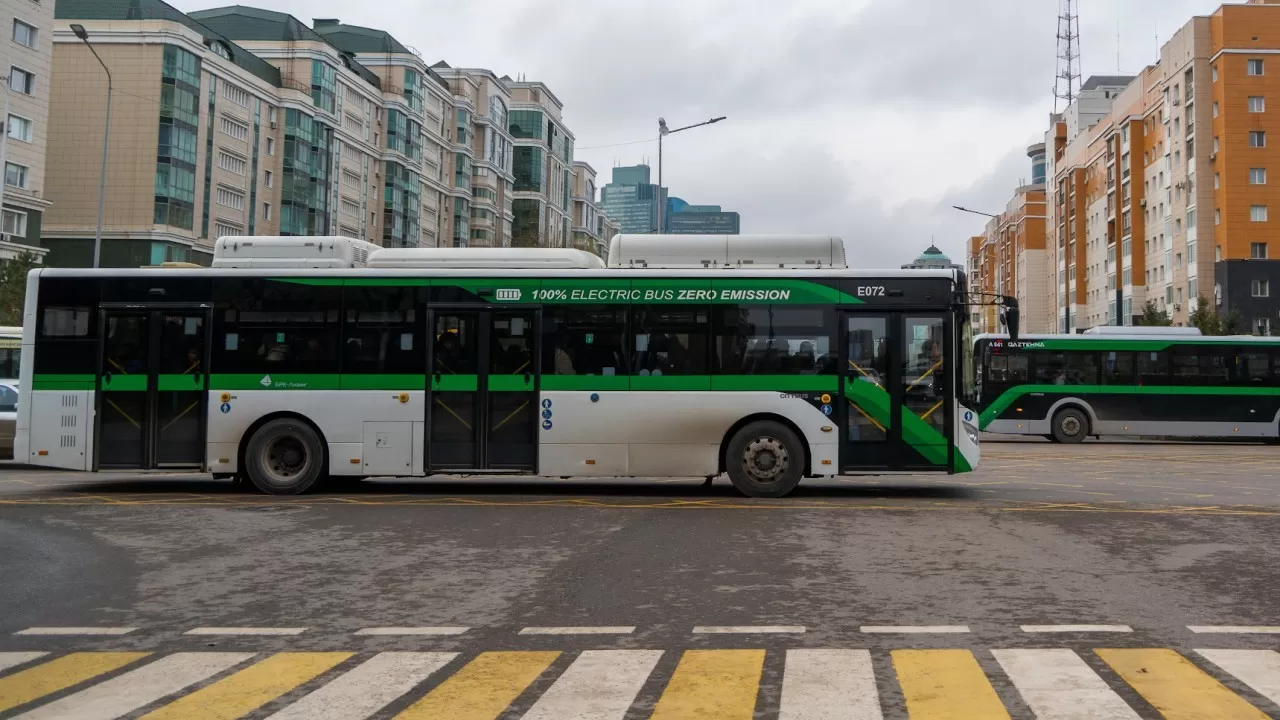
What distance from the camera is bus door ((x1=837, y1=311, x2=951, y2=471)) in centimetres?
1443

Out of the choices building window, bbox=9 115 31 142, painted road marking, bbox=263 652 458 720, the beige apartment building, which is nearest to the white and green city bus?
painted road marking, bbox=263 652 458 720

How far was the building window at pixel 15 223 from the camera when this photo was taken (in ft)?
165

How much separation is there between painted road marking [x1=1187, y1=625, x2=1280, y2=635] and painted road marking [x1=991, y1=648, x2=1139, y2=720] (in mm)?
1214

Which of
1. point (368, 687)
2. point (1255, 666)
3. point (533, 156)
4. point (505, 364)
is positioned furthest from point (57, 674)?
point (533, 156)

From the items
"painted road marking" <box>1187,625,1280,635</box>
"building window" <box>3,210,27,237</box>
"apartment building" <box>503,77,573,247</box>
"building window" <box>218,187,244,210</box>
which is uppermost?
"apartment building" <box>503,77,573,247</box>

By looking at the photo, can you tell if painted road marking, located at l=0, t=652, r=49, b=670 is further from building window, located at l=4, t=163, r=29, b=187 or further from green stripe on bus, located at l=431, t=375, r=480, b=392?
building window, located at l=4, t=163, r=29, b=187

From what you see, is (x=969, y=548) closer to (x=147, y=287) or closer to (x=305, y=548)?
(x=305, y=548)

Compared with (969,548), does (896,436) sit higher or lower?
higher

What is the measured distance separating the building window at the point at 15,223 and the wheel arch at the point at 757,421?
46.6m

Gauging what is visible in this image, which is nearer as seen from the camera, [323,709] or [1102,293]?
[323,709]

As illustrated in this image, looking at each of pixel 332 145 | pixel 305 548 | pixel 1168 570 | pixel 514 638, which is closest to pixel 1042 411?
pixel 1168 570

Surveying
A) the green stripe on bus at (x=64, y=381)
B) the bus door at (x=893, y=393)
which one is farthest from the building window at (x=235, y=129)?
the bus door at (x=893, y=393)

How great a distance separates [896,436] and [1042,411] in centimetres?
1838

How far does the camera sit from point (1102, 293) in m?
88.4
